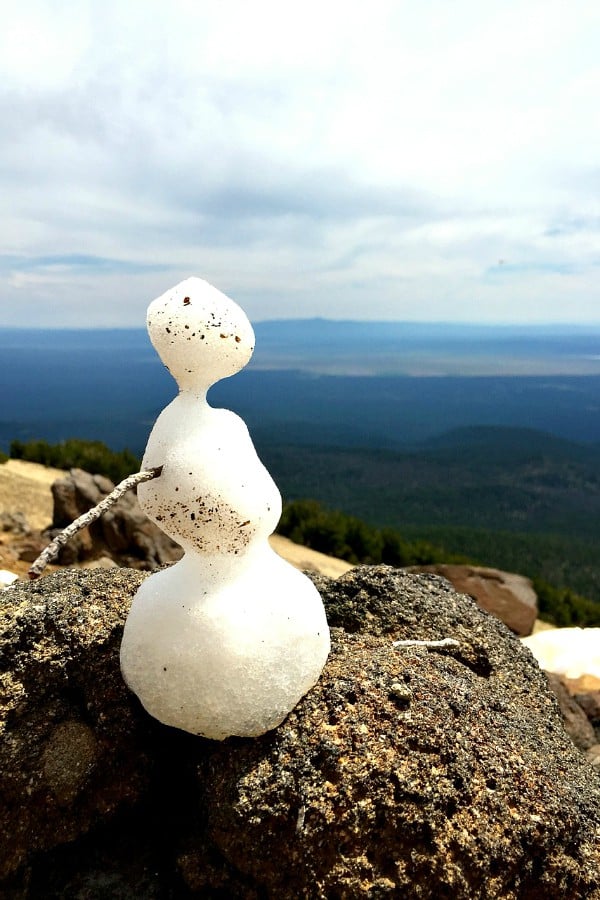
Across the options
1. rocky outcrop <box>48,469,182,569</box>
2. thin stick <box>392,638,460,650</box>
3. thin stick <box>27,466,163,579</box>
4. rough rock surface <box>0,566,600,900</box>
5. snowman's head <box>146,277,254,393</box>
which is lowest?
rocky outcrop <box>48,469,182,569</box>

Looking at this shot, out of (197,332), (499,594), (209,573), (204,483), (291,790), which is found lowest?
(499,594)

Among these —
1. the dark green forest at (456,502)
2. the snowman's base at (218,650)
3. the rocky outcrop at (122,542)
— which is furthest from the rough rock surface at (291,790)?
the dark green forest at (456,502)

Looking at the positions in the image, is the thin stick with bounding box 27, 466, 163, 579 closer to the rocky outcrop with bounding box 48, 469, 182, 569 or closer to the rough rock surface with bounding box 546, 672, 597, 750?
the rough rock surface with bounding box 546, 672, 597, 750

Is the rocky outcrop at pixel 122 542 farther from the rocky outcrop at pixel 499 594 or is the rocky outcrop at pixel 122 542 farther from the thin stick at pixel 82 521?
the thin stick at pixel 82 521

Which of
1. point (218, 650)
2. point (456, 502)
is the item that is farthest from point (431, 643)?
point (456, 502)

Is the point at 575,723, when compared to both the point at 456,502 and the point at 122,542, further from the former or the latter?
the point at 456,502

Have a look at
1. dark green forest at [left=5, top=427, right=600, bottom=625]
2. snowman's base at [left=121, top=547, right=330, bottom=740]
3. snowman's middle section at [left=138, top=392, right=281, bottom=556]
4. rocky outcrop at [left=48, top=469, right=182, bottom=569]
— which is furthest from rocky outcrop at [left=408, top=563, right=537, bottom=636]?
snowman's middle section at [left=138, top=392, right=281, bottom=556]
